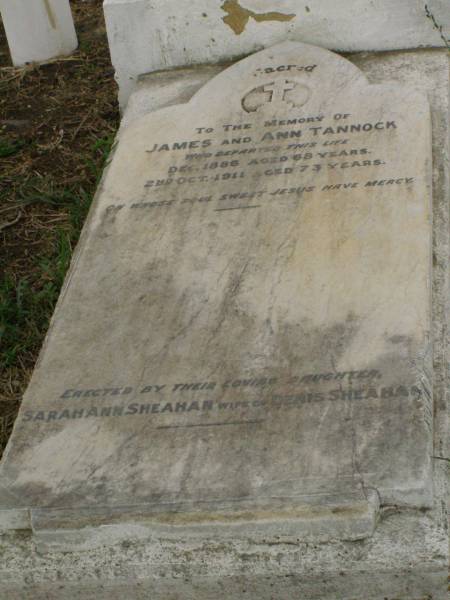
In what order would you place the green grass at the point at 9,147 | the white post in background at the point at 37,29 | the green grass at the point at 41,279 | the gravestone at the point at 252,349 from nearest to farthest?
1. the gravestone at the point at 252,349
2. the green grass at the point at 41,279
3. the green grass at the point at 9,147
4. the white post in background at the point at 37,29

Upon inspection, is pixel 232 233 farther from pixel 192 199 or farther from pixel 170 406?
pixel 170 406

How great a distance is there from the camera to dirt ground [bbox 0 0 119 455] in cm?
334

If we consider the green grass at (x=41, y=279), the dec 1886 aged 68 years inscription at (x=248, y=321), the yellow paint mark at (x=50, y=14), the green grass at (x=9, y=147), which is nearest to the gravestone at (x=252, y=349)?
the dec 1886 aged 68 years inscription at (x=248, y=321)

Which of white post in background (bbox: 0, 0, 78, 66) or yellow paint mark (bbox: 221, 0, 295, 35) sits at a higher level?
yellow paint mark (bbox: 221, 0, 295, 35)

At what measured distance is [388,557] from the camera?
2174 millimetres

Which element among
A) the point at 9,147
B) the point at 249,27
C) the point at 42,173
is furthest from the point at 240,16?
the point at 9,147

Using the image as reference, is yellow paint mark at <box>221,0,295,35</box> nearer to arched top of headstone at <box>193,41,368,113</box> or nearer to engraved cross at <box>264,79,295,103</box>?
arched top of headstone at <box>193,41,368,113</box>

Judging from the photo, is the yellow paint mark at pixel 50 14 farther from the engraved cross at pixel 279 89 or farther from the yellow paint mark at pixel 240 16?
the engraved cross at pixel 279 89

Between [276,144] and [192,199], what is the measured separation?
35 cm

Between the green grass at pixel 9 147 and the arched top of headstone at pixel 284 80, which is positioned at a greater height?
the arched top of headstone at pixel 284 80

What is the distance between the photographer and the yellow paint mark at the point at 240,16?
3.74 meters

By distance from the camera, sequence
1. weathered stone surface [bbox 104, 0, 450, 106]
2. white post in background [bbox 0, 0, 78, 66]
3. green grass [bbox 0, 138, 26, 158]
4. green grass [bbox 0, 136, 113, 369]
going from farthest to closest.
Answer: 1. white post in background [bbox 0, 0, 78, 66]
2. green grass [bbox 0, 138, 26, 158]
3. weathered stone surface [bbox 104, 0, 450, 106]
4. green grass [bbox 0, 136, 113, 369]

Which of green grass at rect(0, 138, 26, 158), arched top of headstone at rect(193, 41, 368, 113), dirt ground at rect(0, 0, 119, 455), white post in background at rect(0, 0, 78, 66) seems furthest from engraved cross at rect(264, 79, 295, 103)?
white post in background at rect(0, 0, 78, 66)

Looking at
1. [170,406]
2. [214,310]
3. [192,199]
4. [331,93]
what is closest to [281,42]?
[331,93]
